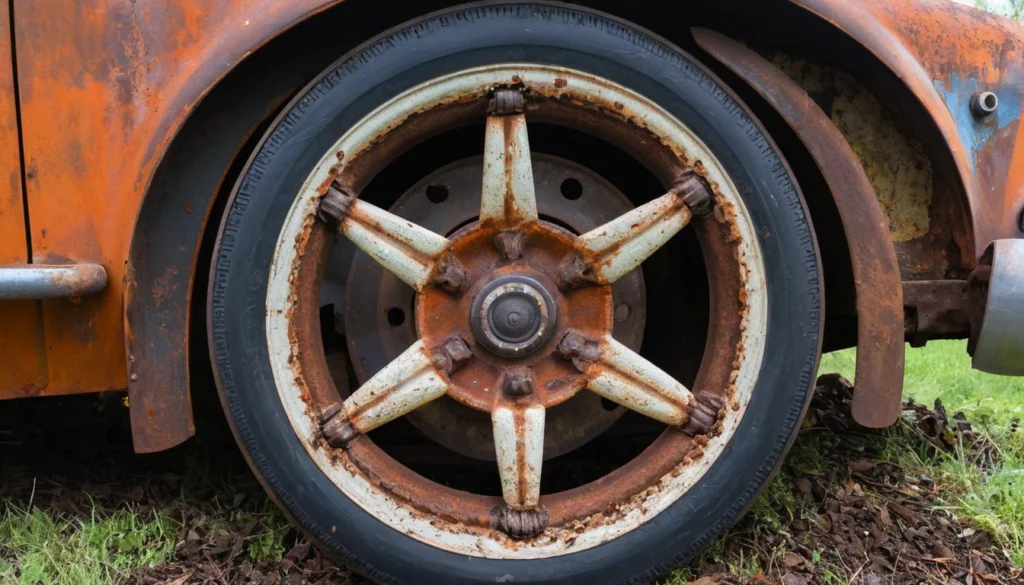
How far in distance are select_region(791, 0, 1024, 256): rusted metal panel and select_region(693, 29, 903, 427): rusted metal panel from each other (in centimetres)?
25

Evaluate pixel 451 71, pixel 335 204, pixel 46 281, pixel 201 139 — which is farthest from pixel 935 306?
pixel 46 281

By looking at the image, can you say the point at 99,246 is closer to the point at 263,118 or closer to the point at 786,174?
the point at 263,118

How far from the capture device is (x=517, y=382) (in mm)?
1763

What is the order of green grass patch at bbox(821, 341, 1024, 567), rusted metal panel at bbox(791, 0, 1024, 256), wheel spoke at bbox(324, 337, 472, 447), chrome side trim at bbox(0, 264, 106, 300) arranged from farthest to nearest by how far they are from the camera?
green grass patch at bbox(821, 341, 1024, 567), rusted metal panel at bbox(791, 0, 1024, 256), wheel spoke at bbox(324, 337, 472, 447), chrome side trim at bbox(0, 264, 106, 300)

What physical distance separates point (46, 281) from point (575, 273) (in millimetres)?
1102

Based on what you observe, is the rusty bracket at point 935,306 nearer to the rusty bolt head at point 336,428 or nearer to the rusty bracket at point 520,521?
the rusty bracket at point 520,521

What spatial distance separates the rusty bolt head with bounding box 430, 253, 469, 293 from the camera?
1.74m

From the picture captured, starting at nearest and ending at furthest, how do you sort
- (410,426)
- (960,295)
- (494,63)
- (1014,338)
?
(494,63) → (1014,338) → (960,295) → (410,426)

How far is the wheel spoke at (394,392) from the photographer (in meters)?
1.71

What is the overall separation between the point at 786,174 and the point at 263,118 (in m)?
1.14

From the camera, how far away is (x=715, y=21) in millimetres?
1778

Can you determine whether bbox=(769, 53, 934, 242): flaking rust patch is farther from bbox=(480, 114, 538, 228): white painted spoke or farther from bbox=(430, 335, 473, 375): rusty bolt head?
bbox=(430, 335, 473, 375): rusty bolt head

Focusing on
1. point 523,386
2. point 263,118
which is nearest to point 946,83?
point 523,386

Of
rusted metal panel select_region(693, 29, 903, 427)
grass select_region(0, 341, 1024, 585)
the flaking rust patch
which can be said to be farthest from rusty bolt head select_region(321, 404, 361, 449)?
the flaking rust patch
